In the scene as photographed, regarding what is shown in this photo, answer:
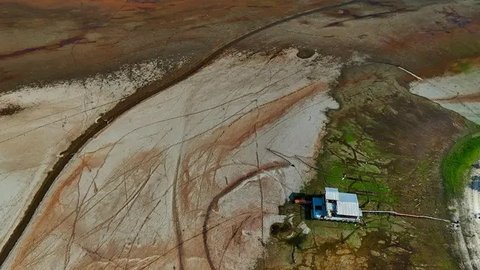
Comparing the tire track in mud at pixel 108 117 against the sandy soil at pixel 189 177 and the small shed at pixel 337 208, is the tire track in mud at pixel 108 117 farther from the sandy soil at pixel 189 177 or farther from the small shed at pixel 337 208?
the small shed at pixel 337 208

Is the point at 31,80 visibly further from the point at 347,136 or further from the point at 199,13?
the point at 347,136

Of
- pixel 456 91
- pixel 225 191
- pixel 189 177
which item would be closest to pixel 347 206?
pixel 225 191

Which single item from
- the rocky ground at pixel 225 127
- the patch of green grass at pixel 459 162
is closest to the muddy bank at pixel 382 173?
the rocky ground at pixel 225 127

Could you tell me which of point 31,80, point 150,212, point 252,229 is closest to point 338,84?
point 252,229

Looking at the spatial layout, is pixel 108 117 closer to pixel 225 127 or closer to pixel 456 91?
pixel 225 127

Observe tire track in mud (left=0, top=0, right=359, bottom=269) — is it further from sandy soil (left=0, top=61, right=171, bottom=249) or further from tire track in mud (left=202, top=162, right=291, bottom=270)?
tire track in mud (left=202, top=162, right=291, bottom=270)

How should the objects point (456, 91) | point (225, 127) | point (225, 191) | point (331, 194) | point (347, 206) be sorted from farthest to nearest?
point (456, 91), point (225, 127), point (225, 191), point (331, 194), point (347, 206)
